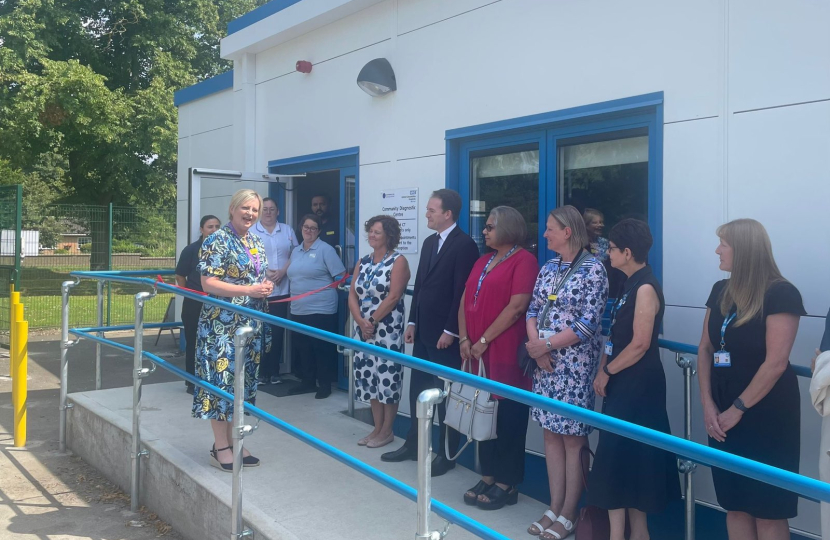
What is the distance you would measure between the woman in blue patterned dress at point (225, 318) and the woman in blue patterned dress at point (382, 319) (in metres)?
0.84

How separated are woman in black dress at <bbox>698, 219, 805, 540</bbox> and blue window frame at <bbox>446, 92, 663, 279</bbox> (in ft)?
2.80

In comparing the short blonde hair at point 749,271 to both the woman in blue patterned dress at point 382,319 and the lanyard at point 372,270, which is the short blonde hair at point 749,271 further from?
the lanyard at point 372,270

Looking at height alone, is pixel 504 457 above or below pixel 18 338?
below

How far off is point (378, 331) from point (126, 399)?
7.96 feet

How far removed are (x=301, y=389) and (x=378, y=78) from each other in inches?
105

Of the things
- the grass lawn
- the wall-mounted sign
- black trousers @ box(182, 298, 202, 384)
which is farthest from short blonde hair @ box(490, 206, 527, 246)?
the grass lawn

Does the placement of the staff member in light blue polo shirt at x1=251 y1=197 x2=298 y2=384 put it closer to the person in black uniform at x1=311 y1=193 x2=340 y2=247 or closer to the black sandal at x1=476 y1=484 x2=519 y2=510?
the person in black uniform at x1=311 y1=193 x2=340 y2=247

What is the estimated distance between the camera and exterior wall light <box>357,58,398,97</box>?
19.1 ft

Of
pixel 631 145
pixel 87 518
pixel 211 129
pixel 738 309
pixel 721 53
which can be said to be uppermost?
pixel 211 129

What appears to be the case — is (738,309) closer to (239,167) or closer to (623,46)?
(623,46)

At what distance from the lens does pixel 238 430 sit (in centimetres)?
358

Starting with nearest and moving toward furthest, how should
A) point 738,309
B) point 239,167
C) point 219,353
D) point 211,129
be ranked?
point 738,309 < point 219,353 < point 239,167 < point 211,129

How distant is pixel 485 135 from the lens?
5074 mm

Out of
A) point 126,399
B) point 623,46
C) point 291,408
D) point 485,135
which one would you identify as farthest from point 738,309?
point 126,399
